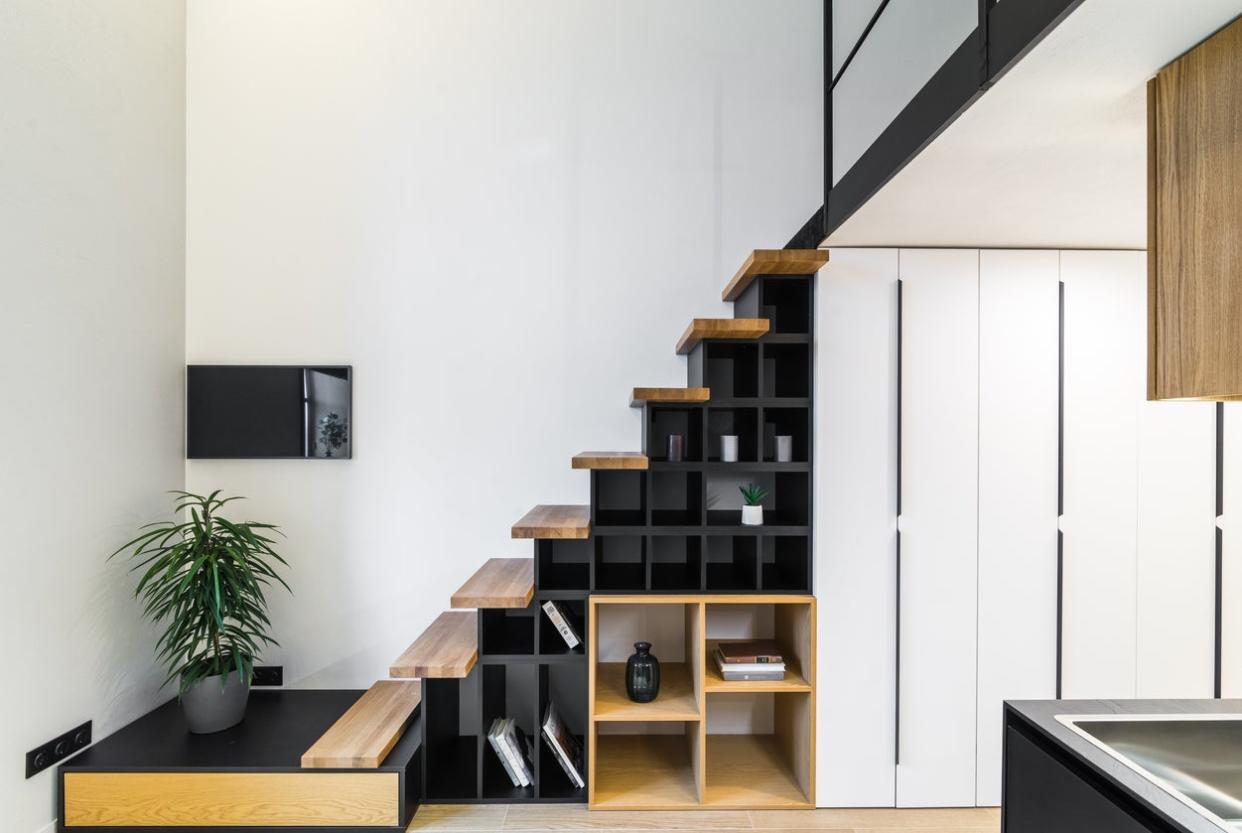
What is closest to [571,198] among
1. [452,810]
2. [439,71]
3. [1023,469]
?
[439,71]

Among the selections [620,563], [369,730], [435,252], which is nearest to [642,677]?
[620,563]

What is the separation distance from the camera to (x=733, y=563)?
2744mm

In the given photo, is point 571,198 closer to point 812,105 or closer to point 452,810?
point 812,105

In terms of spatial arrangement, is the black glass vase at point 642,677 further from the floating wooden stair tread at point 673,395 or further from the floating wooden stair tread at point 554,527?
the floating wooden stair tread at point 673,395

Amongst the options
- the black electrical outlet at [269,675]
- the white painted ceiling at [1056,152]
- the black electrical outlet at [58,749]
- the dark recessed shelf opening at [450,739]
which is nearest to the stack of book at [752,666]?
the dark recessed shelf opening at [450,739]

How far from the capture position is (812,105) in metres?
2.87

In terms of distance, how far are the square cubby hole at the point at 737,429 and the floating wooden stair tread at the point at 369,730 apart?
60.6 inches

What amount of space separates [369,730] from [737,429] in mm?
1768

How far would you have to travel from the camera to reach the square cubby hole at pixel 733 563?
241 centimetres

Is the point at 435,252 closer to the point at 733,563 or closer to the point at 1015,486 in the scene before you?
the point at 733,563

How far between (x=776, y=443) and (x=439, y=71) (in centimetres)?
211

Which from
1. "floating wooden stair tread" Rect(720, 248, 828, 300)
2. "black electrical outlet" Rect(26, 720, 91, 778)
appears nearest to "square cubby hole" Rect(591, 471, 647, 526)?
"floating wooden stair tread" Rect(720, 248, 828, 300)

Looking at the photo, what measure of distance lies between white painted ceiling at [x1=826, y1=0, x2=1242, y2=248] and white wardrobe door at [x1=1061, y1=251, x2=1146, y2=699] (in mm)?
169

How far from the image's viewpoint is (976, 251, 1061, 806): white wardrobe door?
92.0 inches
